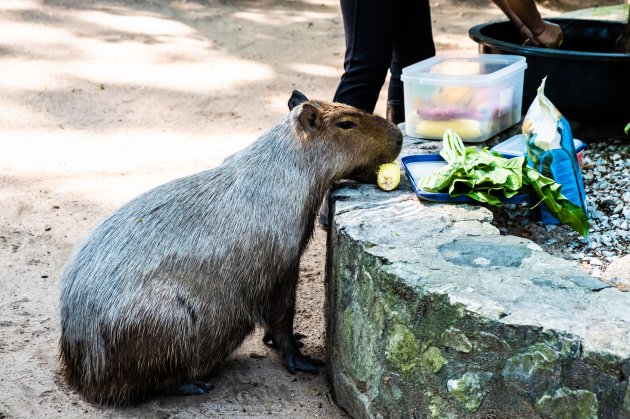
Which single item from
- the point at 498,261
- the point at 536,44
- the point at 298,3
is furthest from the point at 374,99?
the point at 298,3

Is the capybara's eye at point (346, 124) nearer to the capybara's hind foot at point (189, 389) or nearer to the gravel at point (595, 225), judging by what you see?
the gravel at point (595, 225)

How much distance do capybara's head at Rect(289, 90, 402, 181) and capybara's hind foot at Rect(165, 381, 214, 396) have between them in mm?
1002

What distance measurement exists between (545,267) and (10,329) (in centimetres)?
239

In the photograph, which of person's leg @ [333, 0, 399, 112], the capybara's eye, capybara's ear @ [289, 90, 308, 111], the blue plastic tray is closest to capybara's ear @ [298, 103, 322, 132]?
the capybara's eye

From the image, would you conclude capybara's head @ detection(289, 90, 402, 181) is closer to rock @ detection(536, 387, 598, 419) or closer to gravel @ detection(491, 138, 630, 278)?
gravel @ detection(491, 138, 630, 278)

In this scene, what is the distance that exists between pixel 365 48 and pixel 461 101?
59 cm

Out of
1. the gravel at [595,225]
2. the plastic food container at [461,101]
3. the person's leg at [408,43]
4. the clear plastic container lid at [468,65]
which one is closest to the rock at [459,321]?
the gravel at [595,225]

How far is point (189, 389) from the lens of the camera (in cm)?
332

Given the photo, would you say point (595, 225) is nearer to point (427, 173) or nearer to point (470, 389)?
point (427, 173)

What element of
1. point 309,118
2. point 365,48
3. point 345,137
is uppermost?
point 365,48

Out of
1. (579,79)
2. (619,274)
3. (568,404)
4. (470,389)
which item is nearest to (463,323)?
(470,389)

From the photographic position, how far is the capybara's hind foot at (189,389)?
3.32 meters

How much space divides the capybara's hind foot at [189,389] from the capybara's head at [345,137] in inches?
39.5

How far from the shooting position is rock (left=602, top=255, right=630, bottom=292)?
303cm
